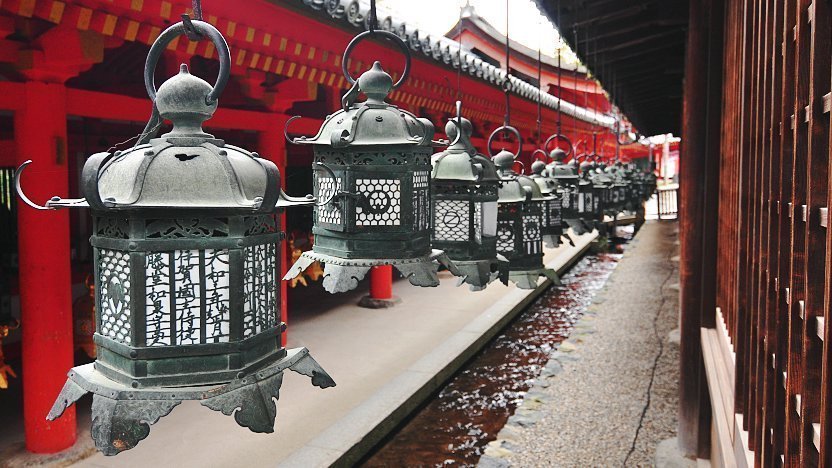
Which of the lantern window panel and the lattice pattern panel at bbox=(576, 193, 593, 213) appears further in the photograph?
the lattice pattern panel at bbox=(576, 193, 593, 213)

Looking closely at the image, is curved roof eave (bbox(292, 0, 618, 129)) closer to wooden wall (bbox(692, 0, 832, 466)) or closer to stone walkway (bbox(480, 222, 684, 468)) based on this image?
wooden wall (bbox(692, 0, 832, 466))

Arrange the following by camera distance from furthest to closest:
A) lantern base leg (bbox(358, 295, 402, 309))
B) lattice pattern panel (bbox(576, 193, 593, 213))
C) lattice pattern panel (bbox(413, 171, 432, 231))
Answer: lantern base leg (bbox(358, 295, 402, 309)) → lattice pattern panel (bbox(576, 193, 593, 213)) → lattice pattern panel (bbox(413, 171, 432, 231))

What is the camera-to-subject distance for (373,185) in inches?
104

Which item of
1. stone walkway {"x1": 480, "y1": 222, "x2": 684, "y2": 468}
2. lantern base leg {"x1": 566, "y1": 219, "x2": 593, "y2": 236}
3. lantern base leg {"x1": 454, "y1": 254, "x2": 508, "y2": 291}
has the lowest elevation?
stone walkway {"x1": 480, "y1": 222, "x2": 684, "y2": 468}

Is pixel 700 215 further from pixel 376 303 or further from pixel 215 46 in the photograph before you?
pixel 376 303

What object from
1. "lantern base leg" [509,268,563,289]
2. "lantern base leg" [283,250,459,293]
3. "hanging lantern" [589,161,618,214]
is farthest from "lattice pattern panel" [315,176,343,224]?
"hanging lantern" [589,161,618,214]

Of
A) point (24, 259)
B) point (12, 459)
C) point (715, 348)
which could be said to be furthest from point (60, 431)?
point (715, 348)

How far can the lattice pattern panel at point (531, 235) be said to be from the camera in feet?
13.2

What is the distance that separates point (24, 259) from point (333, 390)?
2.99 metres

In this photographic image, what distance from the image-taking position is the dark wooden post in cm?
501

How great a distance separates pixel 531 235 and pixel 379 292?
6.85 m

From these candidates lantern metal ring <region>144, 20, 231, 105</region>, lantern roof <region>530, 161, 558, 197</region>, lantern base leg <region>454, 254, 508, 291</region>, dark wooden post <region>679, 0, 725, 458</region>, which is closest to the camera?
lantern metal ring <region>144, 20, 231, 105</region>

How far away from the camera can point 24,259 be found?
4.82 m

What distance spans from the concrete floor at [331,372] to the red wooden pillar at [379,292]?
172 millimetres
